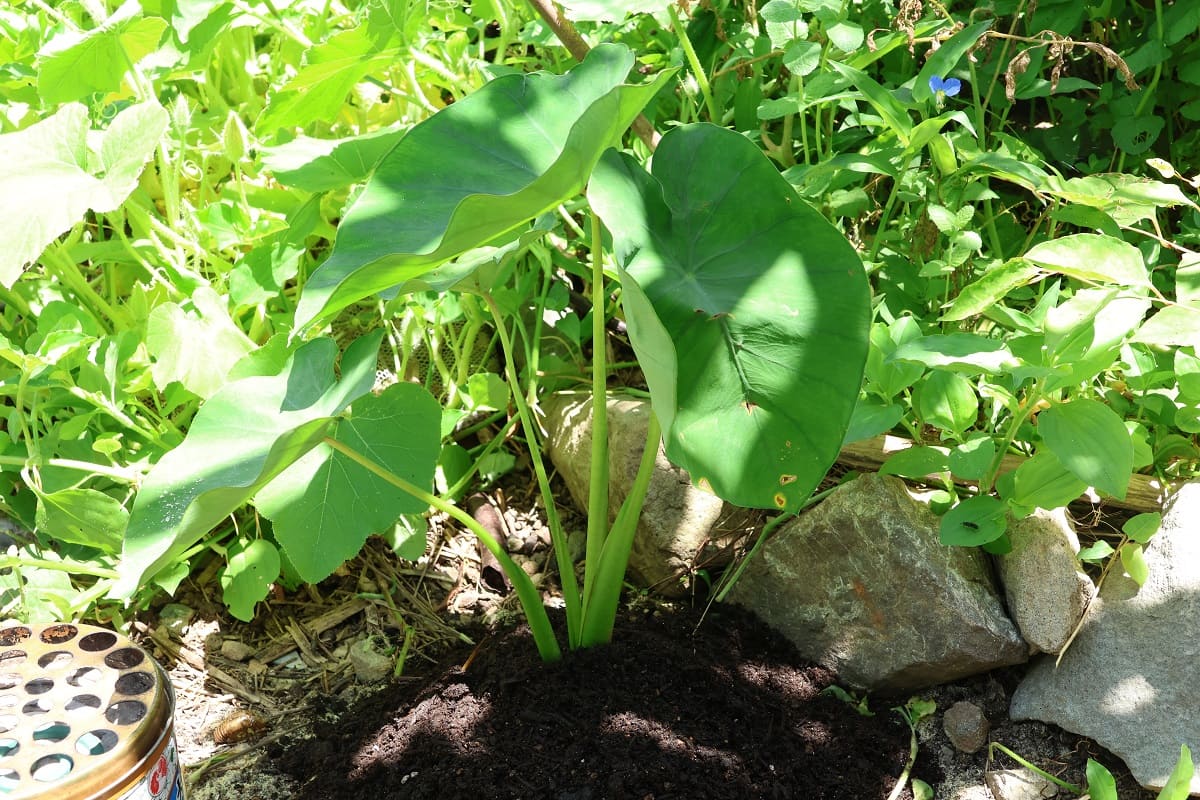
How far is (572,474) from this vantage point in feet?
5.71

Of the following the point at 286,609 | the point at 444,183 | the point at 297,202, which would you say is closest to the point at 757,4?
the point at 297,202

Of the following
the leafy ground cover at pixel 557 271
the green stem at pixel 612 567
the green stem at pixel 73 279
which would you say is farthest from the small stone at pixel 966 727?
the green stem at pixel 73 279

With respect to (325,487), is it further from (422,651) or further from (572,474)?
(572,474)

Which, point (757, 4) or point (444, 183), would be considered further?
point (757, 4)

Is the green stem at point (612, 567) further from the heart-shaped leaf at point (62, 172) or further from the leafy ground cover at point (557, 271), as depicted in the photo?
the heart-shaped leaf at point (62, 172)

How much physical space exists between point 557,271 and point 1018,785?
1.15 m

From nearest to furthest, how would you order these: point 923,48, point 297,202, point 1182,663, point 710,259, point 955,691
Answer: point 710,259, point 1182,663, point 955,691, point 297,202, point 923,48

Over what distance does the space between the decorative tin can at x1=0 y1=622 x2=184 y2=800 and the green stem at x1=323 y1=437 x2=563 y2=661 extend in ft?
1.01

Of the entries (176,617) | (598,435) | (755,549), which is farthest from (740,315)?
(176,617)

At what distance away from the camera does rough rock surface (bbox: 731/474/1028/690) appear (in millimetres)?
1353

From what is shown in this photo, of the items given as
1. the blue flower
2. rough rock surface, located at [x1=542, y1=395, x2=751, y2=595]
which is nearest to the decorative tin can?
rough rock surface, located at [x1=542, y1=395, x2=751, y2=595]

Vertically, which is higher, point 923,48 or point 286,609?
point 923,48

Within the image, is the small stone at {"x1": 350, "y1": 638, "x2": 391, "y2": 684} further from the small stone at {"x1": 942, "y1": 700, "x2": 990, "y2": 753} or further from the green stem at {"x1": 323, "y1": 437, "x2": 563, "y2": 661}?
the small stone at {"x1": 942, "y1": 700, "x2": 990, "y2": 753}

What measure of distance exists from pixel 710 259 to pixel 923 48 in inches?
37.0
